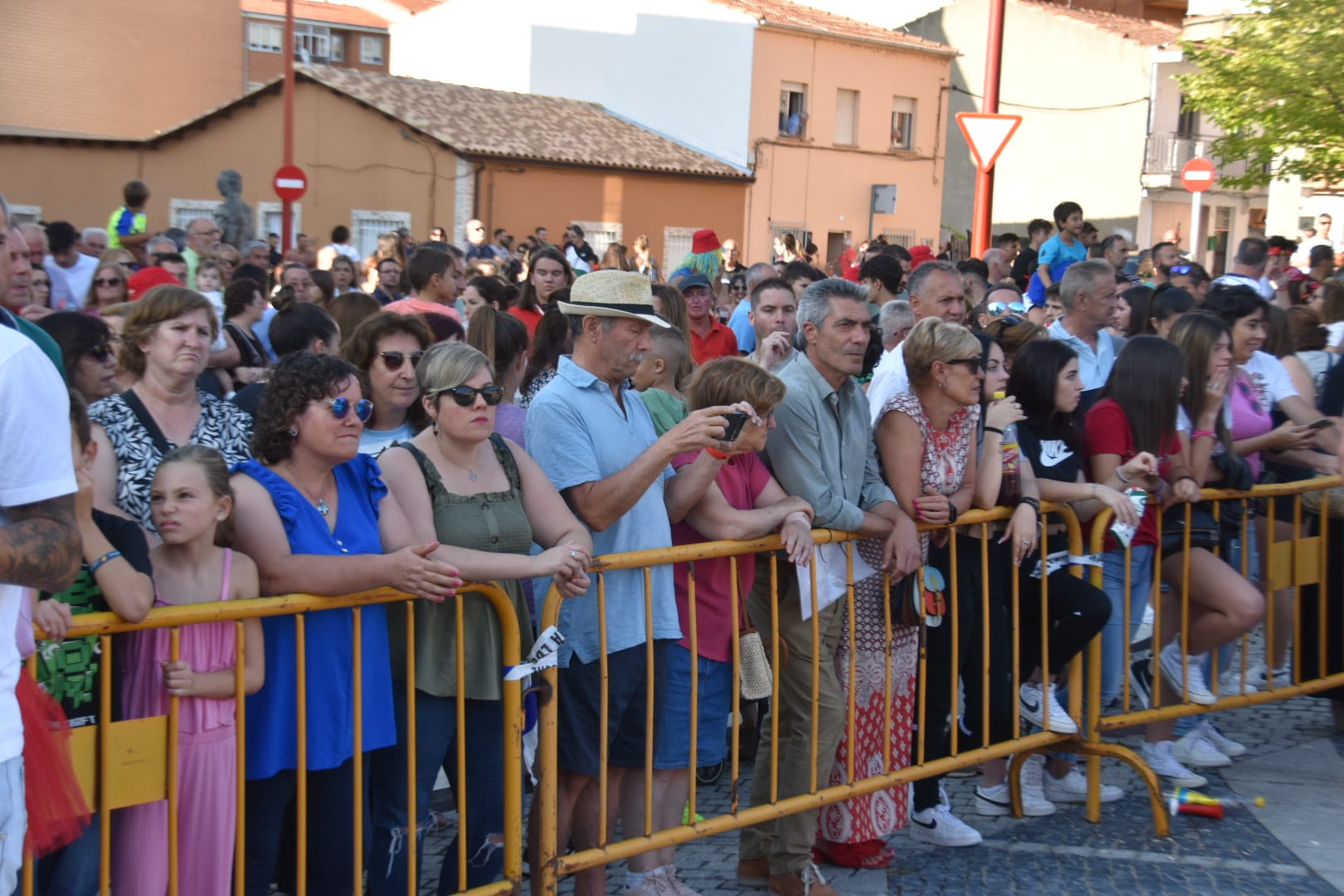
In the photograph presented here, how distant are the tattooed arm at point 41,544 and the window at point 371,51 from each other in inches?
1976

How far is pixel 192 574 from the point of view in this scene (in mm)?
3559

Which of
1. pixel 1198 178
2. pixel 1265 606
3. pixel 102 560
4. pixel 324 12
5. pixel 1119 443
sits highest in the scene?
pixel 324 12

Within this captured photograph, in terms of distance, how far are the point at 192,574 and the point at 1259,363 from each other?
5.63 meters

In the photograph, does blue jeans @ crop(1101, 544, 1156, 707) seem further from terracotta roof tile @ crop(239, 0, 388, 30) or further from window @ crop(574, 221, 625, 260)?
terracotta roof tile @ crop(239, 0, 388, 30)

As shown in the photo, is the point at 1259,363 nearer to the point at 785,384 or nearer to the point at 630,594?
the point at 785,384

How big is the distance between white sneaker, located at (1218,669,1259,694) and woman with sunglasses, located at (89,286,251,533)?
4.68 meters

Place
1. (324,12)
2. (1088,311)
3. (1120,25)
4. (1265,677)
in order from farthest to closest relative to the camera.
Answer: (324,12)
(1120,25)
(1088,311)
(1265,677)

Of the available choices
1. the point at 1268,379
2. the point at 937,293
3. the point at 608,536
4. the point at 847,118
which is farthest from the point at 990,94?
the point at 847,118

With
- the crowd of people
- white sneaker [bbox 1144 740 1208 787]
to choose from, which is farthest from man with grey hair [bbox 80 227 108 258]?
white sneaker [bbox 1144 740 1208 787]

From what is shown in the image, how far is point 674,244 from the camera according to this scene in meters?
34.6

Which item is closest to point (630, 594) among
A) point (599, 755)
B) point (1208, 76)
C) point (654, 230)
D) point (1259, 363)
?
point (599, 755)

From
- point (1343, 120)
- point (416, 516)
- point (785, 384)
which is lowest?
point (416, 516)

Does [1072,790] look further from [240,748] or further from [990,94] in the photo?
[990,94]

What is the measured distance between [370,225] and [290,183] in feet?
38.8
